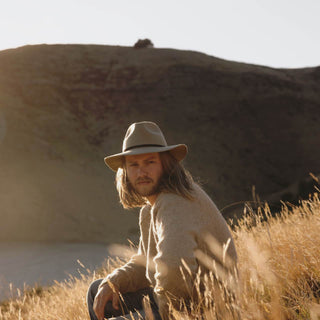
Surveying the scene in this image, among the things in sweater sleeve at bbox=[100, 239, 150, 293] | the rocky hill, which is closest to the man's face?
sweater sleeve at bbox=[100, 239, 150, 293]

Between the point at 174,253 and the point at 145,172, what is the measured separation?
1.97 feet

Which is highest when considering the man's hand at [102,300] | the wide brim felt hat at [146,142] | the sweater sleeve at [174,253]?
the wide brim felt hat at [146,142]

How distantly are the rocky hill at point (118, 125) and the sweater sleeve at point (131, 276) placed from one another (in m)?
9.87

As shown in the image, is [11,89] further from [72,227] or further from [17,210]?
[72,227]

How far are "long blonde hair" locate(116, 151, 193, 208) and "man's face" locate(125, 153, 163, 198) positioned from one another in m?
0.03

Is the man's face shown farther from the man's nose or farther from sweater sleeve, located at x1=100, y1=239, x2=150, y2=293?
sweater sleeve, located at x1=100, y1=239, x2=150, y2=293

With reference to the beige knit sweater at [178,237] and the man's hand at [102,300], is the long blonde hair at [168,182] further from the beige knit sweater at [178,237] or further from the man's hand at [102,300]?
the man's hand at [102,300]

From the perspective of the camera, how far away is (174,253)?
156cm

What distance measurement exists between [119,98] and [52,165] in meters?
5.00

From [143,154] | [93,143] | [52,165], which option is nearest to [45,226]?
[52,165]

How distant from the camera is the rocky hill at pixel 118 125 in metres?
12.6

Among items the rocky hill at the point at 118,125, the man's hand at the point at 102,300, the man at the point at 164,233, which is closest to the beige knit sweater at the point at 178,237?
the man at the point at 164,233

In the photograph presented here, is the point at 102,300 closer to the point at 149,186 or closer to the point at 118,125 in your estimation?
the point at 149,186

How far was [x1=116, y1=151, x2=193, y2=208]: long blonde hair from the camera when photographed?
1868mm
